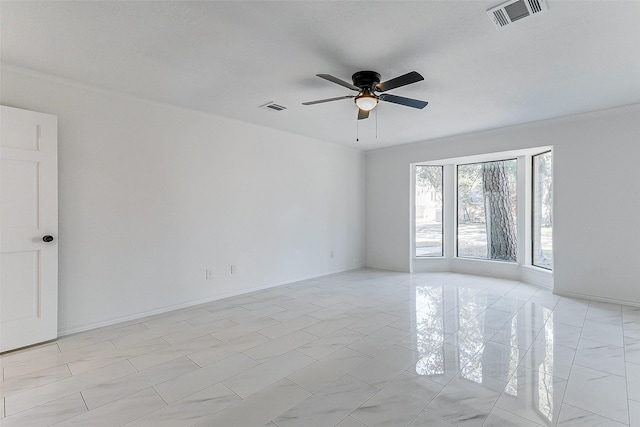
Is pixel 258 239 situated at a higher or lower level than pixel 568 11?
lower

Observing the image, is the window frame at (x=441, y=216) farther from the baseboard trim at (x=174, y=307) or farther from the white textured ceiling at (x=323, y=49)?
the white textured ceiling at (x=323, y=49)

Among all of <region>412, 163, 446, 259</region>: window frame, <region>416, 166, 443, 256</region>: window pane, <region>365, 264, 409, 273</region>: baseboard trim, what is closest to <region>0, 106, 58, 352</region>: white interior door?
<region>365, 264, 409, 273</region>: baseboard trim

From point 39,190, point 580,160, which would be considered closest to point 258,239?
point 39,190

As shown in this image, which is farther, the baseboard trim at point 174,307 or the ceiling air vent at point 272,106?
the ceiling air vent at point 272,106

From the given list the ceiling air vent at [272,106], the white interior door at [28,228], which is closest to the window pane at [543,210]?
the ceiling air vent at [272,106]

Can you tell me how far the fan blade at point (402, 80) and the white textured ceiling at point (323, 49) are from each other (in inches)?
8.2

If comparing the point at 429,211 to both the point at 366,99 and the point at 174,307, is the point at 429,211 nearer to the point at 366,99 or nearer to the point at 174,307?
the point at 366,99

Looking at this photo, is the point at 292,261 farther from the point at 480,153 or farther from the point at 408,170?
the point at 480,153

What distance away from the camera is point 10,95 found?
9.46ft

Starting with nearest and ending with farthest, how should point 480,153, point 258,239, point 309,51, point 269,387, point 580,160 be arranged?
1. point 269,387
2. point 309,51
3. point 580,160
4. point 258,239
5. point 480,153

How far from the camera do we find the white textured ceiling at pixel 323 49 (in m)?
2.11

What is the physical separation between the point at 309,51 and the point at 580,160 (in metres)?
4.15

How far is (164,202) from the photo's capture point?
152 inches

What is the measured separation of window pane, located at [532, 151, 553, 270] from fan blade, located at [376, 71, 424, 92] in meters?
3.51
